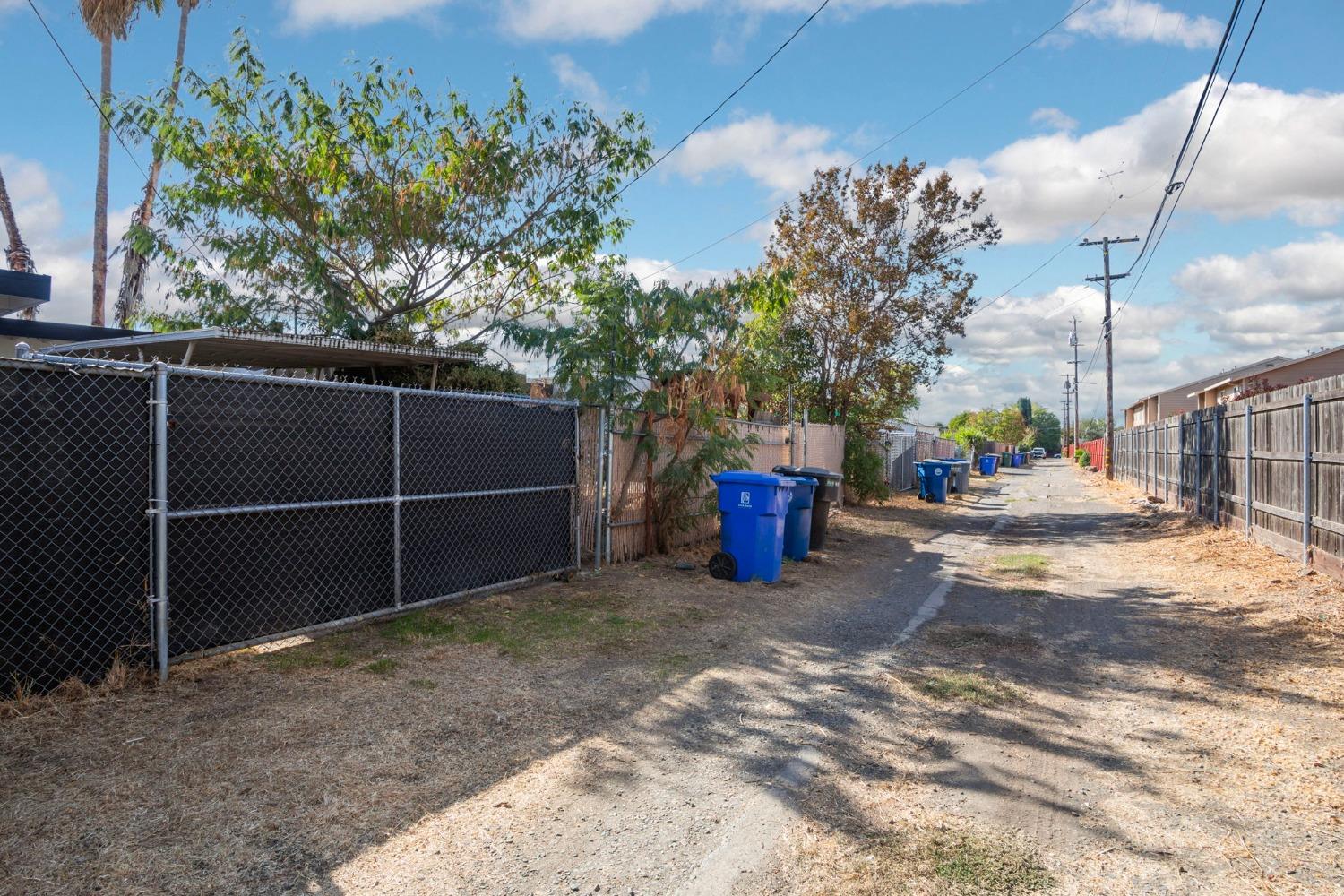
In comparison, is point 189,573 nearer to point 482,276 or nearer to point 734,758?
point 734,758

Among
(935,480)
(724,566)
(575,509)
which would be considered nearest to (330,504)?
(575,509)

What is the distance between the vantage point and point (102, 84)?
1839 centimetres

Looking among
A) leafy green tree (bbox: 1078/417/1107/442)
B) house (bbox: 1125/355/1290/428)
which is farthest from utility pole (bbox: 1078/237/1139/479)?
leafy green tree (bbox: 1078/417/1107/442)

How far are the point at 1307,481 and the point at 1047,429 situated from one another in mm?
147104

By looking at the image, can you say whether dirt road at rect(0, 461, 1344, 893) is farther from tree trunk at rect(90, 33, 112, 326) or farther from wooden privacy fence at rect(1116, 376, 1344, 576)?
tree trunk at rect(90, 33, 112, 326)

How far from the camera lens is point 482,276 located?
502 inches

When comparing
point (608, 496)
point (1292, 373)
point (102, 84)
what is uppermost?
point (102, 84)

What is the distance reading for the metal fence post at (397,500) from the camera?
6543 millimetres

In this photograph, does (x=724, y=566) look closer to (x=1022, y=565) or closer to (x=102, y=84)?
(x=1022, y=565)

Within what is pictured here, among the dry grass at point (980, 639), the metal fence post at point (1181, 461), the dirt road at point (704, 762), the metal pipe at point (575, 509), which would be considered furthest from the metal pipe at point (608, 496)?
the metal fence post at point (1181, 461)

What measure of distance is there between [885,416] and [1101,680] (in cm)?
1522

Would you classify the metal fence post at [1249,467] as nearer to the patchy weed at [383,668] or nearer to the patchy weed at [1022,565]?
the patchy weed at [1022,565]

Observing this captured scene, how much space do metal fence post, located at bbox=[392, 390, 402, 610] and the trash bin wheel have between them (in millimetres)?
3769

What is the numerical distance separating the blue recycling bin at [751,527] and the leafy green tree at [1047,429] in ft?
447
